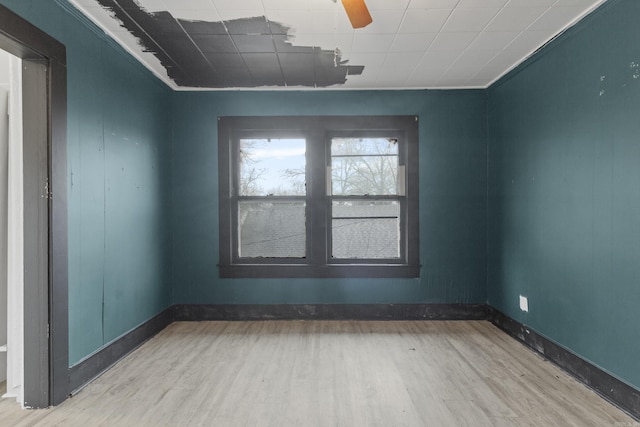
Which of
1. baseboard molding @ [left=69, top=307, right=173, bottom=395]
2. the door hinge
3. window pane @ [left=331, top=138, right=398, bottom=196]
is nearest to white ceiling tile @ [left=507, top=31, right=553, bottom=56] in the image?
window pane @ [left=331, top=138, right=398, bottom=196]

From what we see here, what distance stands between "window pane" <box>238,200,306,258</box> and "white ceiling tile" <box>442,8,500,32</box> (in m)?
2.29

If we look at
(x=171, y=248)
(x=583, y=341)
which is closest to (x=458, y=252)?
(x=583, y=341)

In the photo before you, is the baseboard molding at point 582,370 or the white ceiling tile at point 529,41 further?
the white ceiling tile at point 529,41

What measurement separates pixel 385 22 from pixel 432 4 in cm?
35

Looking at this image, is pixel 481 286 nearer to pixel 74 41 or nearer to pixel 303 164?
pixel 303 164

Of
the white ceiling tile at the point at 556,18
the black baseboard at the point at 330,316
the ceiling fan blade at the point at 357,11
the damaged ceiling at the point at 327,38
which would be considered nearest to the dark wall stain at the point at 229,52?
the damaged ceiling at the point at 327,38

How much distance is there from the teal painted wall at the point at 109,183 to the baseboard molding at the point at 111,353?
0.06 meters

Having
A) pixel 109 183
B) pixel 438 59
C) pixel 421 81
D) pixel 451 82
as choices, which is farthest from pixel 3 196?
pixel 451 82

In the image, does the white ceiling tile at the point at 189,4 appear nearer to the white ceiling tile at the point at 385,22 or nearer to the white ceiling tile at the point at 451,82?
the white ceiling tile at the point at 385,22

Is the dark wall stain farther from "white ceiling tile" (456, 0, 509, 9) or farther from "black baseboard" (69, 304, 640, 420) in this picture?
"black baseboard" (69, 304, 640, 420)

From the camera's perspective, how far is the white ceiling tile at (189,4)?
2375 mm

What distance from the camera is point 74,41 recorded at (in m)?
2.49

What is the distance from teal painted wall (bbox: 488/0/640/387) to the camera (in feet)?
7.32

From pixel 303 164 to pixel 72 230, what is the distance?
7.78 ft
